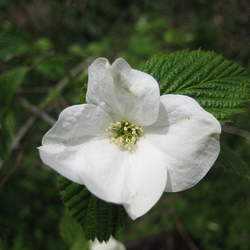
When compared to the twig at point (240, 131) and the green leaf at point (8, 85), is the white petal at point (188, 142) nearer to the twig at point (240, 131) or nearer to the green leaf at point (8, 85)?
the twig at point (240, 131)

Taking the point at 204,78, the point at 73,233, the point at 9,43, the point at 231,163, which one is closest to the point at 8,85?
the point at 9,43

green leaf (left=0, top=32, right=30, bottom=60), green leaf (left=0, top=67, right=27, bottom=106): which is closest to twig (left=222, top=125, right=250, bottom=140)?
green leaf (left=0, top=67, right=27, bottom=106)

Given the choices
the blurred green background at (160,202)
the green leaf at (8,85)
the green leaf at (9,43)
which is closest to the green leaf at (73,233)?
the green leaf at (8,85)

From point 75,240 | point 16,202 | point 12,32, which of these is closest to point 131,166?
point 75,240

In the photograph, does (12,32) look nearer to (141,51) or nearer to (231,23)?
(141,51)

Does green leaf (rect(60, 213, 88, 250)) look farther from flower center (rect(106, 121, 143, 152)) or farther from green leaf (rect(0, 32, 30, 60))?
green leaf (rect(0, 32, 30, 60))

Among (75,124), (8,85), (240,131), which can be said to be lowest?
(240,131)

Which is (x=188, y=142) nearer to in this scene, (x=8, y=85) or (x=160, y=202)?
(x=8, y=85)

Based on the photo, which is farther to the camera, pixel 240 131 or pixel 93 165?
pixel 240 131
